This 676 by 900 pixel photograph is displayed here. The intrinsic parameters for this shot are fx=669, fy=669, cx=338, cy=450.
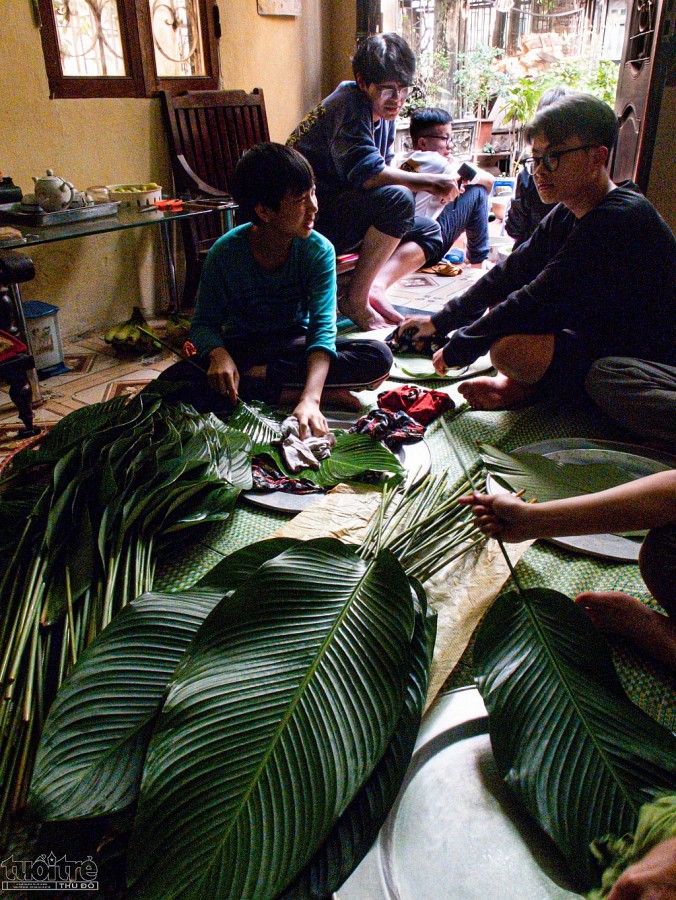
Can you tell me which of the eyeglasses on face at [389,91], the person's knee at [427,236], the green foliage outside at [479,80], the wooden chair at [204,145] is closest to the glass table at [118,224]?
the wooden chair at [204,145]

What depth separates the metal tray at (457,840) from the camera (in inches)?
33.6

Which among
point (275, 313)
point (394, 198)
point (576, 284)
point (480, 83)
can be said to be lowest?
point (275, 313)

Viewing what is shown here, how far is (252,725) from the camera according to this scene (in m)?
0.88

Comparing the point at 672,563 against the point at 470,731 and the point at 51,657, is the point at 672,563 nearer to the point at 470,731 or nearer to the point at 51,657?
the point at 470,731

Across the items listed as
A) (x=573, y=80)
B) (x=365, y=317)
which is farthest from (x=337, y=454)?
(x=573, y=80)

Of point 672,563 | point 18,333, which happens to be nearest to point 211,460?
point 672,563

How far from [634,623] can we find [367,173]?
242 cm

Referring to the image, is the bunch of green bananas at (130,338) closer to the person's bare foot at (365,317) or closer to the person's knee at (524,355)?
the person's bare foot at (365,317)

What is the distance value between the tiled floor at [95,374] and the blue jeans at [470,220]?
1.25 ft

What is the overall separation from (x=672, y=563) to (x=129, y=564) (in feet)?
3.24

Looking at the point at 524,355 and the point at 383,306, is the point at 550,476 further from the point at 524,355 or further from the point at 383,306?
the point at 383,306

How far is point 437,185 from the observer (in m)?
3.02

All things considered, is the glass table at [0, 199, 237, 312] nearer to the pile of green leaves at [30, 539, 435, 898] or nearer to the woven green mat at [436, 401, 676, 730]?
the woven green mat at [436, 401, 676, 730]

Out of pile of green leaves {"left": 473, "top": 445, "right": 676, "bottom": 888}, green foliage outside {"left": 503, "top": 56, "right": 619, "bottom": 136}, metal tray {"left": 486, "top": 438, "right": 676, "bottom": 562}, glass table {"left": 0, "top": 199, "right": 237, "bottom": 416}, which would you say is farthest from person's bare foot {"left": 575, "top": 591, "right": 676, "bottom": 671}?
green foliage outside {"left": 503, "top": 56, "right": 619, "bottom": 136}
